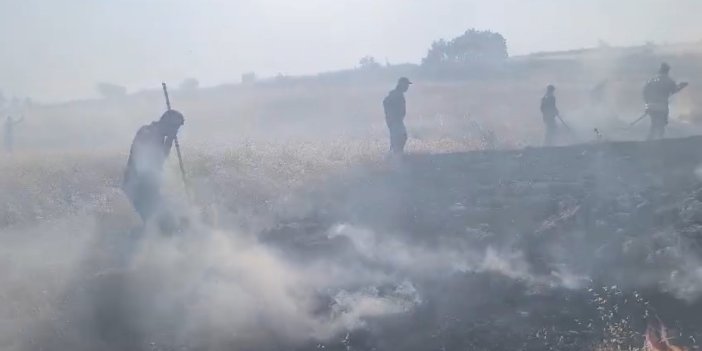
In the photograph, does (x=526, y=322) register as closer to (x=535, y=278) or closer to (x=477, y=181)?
(x=535, y=278)

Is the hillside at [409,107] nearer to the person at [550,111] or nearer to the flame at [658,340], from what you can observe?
the person at [550,111]

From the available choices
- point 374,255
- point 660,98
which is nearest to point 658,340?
point 374,255

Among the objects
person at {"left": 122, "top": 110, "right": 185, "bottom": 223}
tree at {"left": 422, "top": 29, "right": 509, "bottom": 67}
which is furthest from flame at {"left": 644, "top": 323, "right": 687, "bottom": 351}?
tree at {"left": 422, "top": 29, "right": 509, "bottom": 67}

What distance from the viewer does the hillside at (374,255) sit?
7.08m

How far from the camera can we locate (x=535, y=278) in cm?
838

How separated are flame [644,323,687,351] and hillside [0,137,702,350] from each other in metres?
0.14

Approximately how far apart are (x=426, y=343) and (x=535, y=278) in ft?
7.74

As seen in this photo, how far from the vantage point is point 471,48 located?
54.6 m

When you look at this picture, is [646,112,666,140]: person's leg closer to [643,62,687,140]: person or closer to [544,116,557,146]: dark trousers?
[643,62,687,140]: person

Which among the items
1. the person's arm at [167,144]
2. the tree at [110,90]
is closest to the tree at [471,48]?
the tree at [110,90]

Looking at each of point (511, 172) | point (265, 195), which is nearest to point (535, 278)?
point (511, 172)

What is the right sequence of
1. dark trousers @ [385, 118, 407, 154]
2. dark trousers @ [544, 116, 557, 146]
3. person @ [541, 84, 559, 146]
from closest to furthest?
dark trousers @ [385, 118, 407, 154], person @ [541, 84, 559, 146], dark trousers @ [544, 116, 557, 146]

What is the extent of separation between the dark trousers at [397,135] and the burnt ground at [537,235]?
0.39 meters

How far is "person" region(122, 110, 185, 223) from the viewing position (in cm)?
984
